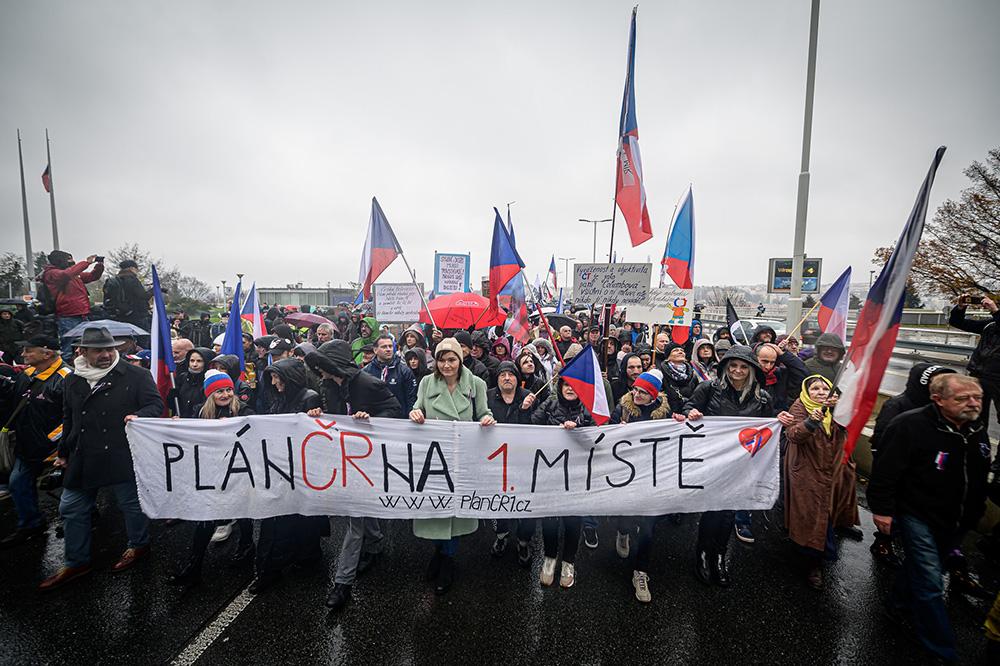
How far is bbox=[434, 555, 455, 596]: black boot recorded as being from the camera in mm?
3212

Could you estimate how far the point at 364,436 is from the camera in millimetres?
3354

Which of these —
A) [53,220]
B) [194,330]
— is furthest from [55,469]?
[53,220]

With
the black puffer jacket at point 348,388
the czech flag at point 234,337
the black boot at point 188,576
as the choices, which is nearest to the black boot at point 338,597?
the black boot at point 188,576

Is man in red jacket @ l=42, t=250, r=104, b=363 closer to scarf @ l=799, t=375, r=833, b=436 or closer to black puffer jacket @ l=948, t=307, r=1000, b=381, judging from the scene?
scarf @ l=799, t=375, r=833, b=436

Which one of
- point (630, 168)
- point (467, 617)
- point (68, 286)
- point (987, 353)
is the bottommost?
point (467, 617)

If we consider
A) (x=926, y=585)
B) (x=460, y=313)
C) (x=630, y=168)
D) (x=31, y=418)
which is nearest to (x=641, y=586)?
(x=926, y=585)

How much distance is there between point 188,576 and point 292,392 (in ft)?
5.20

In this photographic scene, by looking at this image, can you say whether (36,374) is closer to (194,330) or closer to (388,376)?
(388,376)

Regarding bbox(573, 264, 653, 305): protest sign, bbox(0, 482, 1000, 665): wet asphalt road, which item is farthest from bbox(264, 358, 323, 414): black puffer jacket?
bbox(573, 264, 653, 305): protest sign

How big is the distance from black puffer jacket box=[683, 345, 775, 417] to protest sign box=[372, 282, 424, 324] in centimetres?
507

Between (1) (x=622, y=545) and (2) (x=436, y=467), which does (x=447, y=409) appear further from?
(1) (x=622, y=545)

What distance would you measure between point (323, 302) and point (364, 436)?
4254 centimetres

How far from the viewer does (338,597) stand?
303cm

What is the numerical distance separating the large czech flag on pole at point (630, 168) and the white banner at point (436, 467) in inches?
135
